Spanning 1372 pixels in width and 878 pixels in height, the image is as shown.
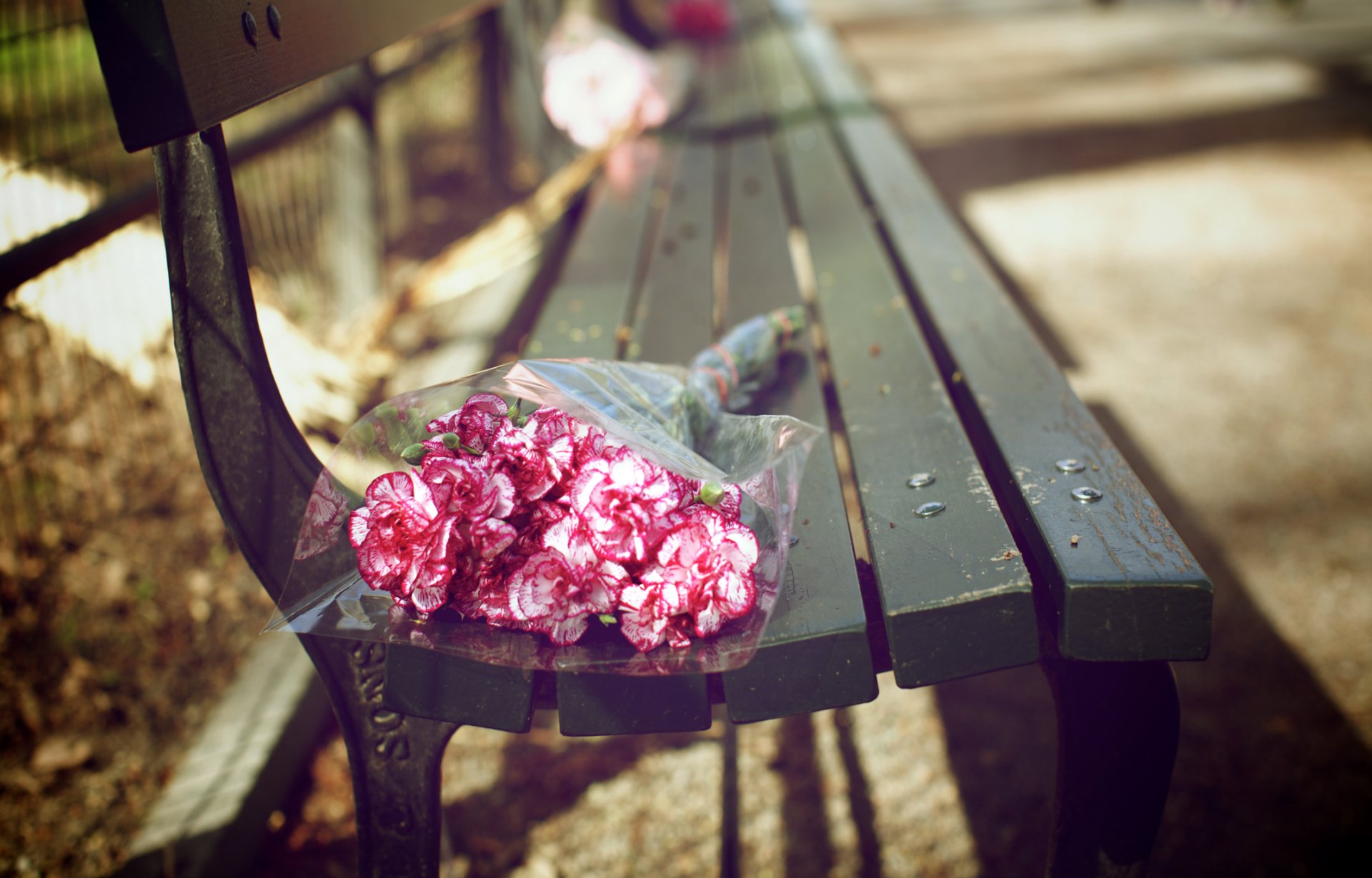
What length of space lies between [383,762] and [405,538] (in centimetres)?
41

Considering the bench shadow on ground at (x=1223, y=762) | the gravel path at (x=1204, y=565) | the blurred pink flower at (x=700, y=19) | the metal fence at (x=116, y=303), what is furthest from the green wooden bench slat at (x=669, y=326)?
the blurred pink flower at (x=700, y=19)

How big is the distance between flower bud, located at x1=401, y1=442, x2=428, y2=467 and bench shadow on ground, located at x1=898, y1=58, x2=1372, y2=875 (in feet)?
4.44

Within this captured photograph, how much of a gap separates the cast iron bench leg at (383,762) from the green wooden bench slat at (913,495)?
2.09 ft

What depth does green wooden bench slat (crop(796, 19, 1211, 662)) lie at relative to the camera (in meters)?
0.98

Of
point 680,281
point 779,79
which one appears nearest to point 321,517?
point 680,281

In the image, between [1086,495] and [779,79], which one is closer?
[1086,495]

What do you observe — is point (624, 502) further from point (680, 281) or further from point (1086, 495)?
point (680, 281)

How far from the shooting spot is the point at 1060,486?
3.89ft

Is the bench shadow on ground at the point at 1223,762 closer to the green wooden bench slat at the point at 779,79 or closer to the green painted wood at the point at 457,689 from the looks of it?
the green painted wood at the point at 457,689

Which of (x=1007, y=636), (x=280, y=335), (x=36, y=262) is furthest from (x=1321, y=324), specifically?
(x=36, y=262)

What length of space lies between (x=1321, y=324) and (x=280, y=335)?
361cm

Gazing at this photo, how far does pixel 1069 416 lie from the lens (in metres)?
1.36

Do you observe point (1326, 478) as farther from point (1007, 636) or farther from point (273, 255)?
point (273, 255)

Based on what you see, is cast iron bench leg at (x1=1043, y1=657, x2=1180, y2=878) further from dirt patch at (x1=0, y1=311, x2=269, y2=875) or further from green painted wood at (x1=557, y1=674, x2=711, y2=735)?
dirt patch at (x1=0, y1=311, x2=269, y2=875)
